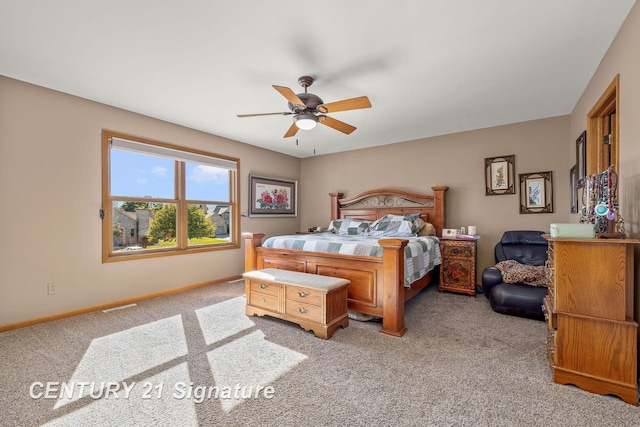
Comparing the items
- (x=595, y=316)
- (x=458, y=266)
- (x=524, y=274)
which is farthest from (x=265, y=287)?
(x=524, y=274)

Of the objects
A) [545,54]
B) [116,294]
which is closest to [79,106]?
[116,294]

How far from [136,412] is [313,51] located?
9.23ft

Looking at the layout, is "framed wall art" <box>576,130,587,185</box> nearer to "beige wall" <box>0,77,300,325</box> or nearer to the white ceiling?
the white ceiling

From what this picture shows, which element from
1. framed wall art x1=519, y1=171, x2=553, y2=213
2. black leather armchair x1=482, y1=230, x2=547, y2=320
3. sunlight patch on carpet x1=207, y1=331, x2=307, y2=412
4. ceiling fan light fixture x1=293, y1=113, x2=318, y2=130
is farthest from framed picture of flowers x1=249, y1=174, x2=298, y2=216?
framed wall art x1=519, y1=171, x2=553, y2=213

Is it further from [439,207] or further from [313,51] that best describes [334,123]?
[439,207]

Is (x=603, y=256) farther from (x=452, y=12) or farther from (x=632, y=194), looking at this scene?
(x=452, y=12)

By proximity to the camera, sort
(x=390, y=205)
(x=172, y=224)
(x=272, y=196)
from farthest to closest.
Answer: (x=272, y=196)
(x=390, y=205)
(x=172, y=224)

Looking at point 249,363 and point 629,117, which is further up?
point 629,117

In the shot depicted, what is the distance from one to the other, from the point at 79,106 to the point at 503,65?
4.55 m

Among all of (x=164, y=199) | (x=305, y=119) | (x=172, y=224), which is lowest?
(x=172, y=224)

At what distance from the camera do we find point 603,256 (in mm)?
1768

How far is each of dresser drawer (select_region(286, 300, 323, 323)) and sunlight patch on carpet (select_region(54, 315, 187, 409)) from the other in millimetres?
987

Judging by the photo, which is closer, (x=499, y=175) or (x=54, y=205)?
(x=54, y=205)

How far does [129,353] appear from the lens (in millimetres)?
2348
